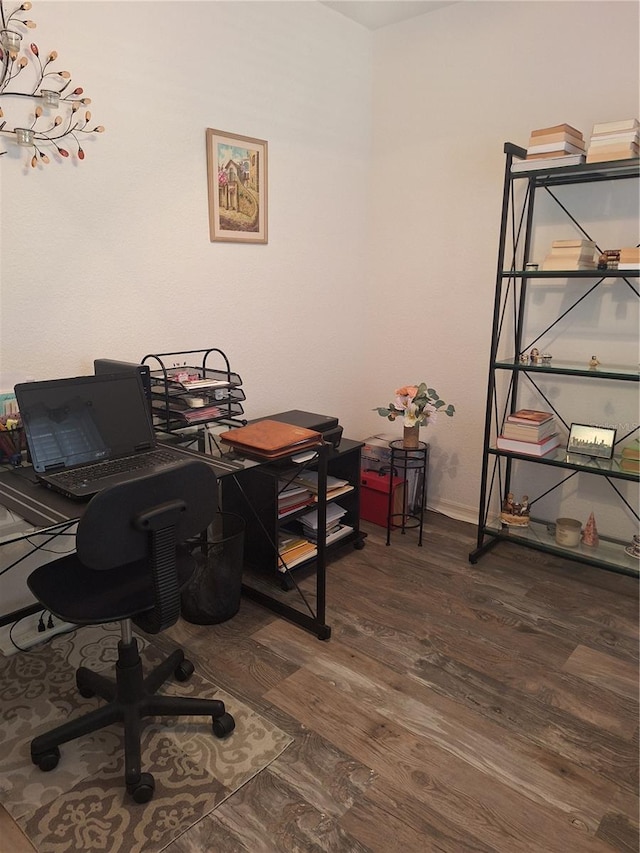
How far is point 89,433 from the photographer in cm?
187

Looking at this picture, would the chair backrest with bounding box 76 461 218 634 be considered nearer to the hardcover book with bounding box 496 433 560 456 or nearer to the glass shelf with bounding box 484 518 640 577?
the hardcover book with bounding box 496 433 560 456

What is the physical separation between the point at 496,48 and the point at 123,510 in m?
2.88

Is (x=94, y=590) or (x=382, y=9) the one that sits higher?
(x=382, y=9)

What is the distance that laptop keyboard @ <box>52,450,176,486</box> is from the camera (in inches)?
67.0

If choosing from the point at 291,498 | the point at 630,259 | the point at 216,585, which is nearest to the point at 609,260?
the point at 630,259

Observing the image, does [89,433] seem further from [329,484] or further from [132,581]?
[329,484]

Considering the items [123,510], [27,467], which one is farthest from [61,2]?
[123,510]

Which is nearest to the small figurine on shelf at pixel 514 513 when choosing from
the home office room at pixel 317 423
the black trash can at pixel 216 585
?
the home office room at pixel 317 423

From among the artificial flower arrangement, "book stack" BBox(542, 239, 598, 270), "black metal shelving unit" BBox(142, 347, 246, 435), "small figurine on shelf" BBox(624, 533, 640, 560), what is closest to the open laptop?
"black metal shelving unit" BBox(142, 347, 246, 435)

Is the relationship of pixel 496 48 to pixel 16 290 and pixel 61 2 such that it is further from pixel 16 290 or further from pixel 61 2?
pixel 16 290

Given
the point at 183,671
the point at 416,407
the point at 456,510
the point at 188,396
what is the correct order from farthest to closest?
1. the point at 456,510
2. the point at 416,407
3. the point at 188,396
4. the point at 183,671

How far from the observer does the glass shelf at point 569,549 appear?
8.41 feet

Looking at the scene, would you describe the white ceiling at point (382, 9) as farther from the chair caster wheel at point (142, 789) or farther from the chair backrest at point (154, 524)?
the chair caster wheel at point (142, 789)

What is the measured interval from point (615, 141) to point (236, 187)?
1596mm
